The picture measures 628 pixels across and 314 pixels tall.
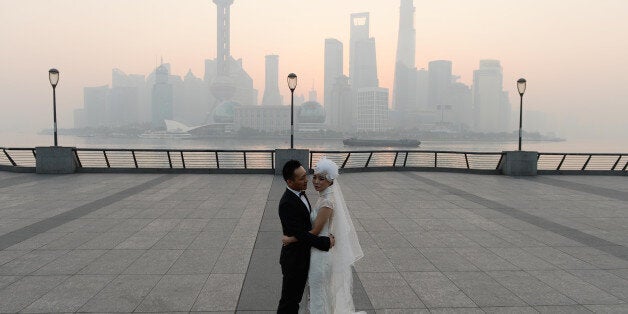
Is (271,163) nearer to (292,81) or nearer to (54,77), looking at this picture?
(292,81)

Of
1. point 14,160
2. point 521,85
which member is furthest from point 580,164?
point 14,160

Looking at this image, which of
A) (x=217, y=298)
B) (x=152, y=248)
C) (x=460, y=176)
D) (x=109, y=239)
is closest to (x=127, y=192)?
(x=109, y=239)

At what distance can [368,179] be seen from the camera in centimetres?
1756

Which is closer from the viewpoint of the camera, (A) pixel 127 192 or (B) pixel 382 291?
(B) pixel 382 291

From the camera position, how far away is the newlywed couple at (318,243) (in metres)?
3.72

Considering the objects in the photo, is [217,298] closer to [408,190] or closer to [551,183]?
[408,190]

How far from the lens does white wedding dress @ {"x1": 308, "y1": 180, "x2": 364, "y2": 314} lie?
385cm

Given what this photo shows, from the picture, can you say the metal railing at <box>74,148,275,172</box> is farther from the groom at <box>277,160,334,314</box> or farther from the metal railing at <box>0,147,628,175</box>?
the groom at <box>277,160,334,314</box>

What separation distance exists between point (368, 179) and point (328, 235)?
13.9m

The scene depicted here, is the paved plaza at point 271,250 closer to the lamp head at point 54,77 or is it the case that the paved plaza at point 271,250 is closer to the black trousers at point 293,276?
the black trousers at point 293,276

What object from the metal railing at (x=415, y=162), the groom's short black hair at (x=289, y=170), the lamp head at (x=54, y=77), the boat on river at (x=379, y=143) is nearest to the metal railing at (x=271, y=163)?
the metal railing at (x=415, y=162)

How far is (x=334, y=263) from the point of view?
13.1ft

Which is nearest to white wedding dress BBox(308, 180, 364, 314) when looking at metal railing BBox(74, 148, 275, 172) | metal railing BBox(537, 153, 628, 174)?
metal railing BBox(74, 148, 275, 172)

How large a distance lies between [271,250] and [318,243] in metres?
3.86
